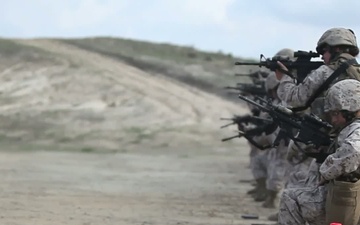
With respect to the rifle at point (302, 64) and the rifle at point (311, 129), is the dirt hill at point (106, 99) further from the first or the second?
the rifle at point (311, 129)

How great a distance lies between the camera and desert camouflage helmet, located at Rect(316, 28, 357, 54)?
796 cm

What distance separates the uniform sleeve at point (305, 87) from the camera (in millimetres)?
7922

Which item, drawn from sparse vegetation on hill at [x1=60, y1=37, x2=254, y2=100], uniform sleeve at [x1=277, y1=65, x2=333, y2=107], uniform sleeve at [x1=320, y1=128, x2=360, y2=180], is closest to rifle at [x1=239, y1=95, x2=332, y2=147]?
uniform sleeve at [x1=277, y1=65, x2=333, y2=107]

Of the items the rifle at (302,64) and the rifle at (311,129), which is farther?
the rifle at (302,64)

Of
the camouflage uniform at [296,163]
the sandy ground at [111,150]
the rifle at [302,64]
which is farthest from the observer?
the sandy ground at [111,150]

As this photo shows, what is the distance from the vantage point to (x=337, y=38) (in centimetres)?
797

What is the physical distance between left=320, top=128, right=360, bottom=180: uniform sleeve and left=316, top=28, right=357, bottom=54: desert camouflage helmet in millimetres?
1208

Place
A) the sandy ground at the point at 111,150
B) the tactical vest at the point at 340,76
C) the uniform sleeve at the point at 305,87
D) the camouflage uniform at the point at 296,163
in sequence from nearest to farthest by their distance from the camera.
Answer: the tactical vest at the point at 340,76
the uniform sleeve at the point at 305,87
the camouflage uniform at the point at 296,163
the sandy ground at the point at 111,150

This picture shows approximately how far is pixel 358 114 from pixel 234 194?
9190 mm

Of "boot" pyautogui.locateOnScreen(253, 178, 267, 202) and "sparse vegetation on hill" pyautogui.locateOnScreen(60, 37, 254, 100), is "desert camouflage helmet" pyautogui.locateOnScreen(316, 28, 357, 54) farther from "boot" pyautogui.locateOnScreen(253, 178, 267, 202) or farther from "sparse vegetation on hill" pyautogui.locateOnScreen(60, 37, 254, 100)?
"sparse vegetation on hill" pyautogui.locateOnScreen(60, 37, 254, 100)

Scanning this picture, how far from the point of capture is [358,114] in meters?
7.12

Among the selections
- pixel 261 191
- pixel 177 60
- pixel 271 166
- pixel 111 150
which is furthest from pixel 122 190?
pixel 177 60

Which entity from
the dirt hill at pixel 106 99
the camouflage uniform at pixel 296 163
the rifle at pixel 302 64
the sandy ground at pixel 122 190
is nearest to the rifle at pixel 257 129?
the camouflage uniform at pixel 296 163

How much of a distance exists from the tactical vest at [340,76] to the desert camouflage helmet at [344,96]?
0.54 metres
